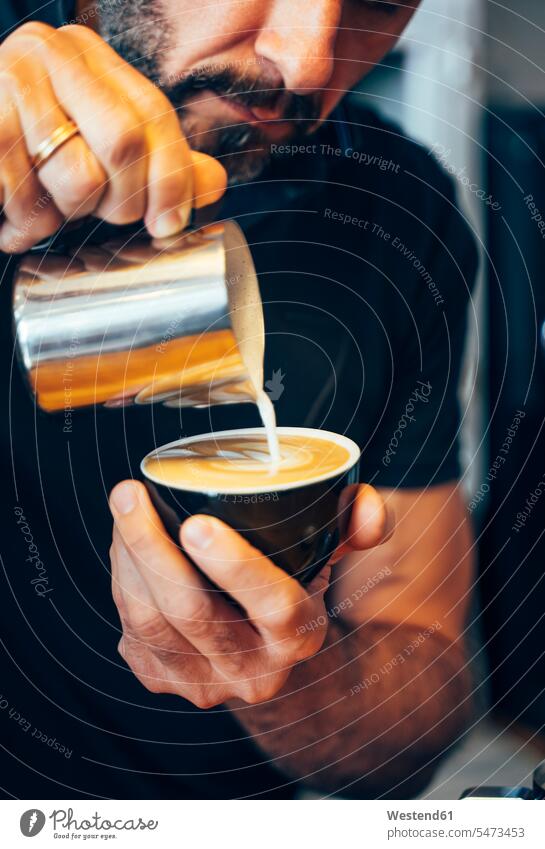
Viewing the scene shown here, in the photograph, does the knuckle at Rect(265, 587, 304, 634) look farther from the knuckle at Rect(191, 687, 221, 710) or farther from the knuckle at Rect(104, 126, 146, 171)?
the knuckle at Rect(104, 126, 146, 171)

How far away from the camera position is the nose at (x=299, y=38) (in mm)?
385

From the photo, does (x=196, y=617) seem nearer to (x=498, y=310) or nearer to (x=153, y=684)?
(x=153, y=684)

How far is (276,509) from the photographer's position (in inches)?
11.4

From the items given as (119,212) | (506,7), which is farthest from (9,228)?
(506,7)

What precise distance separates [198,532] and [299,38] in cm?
26

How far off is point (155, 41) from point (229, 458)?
0.72 feet

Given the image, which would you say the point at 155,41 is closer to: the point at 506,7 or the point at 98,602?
the point at 506,7

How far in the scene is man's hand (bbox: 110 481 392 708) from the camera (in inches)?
12.3
